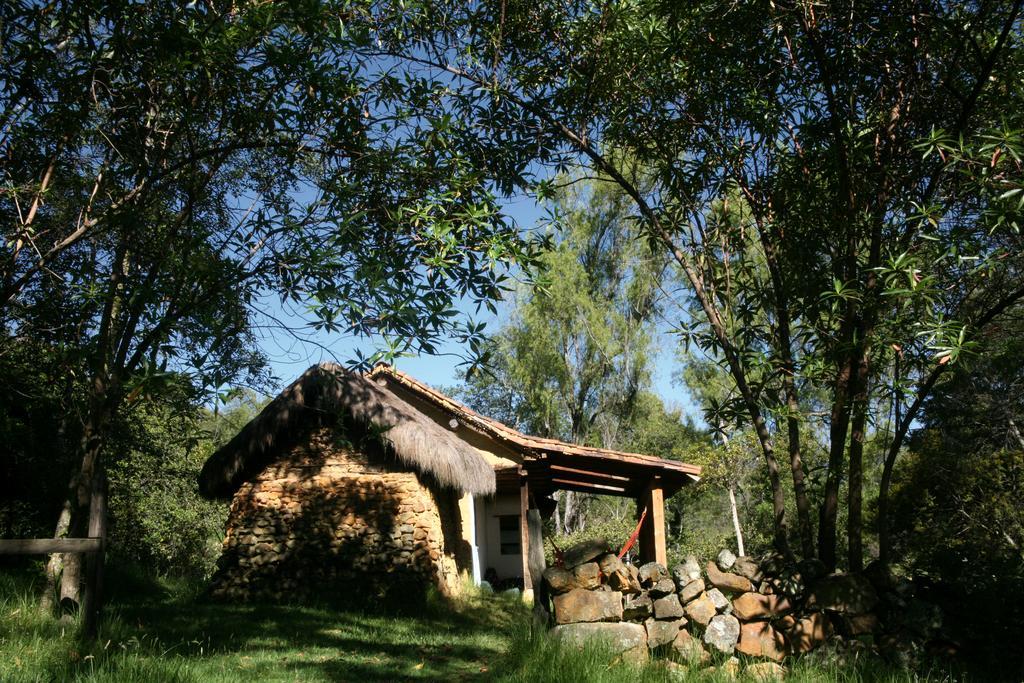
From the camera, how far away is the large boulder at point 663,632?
→ 21.3 feet

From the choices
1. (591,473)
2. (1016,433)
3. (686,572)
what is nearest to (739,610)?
(686,572)

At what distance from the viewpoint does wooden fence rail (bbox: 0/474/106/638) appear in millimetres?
5328

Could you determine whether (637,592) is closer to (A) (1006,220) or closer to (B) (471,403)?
(A) (1006,220)

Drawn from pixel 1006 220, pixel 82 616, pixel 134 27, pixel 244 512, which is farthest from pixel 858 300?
pixel 244 512

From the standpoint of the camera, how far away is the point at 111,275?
6801 millimetres

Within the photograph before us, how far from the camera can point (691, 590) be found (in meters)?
6.60

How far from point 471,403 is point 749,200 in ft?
81.3

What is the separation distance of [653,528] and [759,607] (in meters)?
7.79

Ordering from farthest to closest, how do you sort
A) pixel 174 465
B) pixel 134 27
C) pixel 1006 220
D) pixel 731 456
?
pixel 731 456 → pixel 174 465 → pixel 134 27 → pixel 1006 220

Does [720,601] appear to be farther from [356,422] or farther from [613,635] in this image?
[356,422]

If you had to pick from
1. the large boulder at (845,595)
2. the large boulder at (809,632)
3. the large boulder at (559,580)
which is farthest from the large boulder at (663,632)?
the large boulder at (845,595)

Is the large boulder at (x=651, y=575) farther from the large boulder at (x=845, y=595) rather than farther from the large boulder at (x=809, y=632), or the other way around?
the large boulder at (x=845, y=595)

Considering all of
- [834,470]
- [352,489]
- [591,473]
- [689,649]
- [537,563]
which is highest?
[591,473]

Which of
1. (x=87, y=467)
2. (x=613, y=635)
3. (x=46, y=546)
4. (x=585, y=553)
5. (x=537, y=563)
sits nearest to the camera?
(x=46, y=546)
